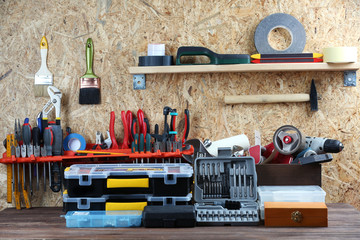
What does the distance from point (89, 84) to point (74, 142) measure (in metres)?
0.30

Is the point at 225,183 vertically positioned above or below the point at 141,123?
below

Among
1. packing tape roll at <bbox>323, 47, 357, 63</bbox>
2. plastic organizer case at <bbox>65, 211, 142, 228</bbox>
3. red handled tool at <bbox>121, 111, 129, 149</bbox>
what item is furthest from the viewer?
red handled tool at <bbox>121, 111, 129, 149</bbox>

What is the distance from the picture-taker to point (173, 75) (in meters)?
2.16

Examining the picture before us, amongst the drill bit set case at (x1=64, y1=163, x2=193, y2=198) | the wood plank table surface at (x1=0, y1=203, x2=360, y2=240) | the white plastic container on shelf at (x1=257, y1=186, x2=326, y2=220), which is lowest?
the wood plank table surface at (x1=0, y1=203, x2=360, y2=240)

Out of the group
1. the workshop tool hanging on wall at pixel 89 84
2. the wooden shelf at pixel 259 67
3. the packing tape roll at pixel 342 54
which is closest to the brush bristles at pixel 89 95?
the workshop tool hanging on wall at pixel 89 84

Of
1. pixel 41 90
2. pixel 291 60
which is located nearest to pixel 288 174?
pixel 291 60

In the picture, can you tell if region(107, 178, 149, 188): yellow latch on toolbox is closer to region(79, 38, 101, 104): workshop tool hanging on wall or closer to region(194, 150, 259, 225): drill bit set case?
region(194, 150, 259, 225): drill bit set case

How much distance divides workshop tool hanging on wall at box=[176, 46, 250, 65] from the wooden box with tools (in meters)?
0.75

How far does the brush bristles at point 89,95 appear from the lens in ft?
7.02

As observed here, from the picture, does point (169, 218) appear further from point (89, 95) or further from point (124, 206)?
point (89, 95)

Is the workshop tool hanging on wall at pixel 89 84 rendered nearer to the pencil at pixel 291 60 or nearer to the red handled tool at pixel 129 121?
the red handled tool at pixel 129 121

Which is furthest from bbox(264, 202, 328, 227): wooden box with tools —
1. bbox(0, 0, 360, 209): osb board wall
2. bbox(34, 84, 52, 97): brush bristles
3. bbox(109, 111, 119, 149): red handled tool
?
bbox(34, 84, 52, 97): brush bristles

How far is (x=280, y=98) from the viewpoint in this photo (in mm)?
2072

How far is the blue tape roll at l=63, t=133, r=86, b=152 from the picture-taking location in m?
2.11
